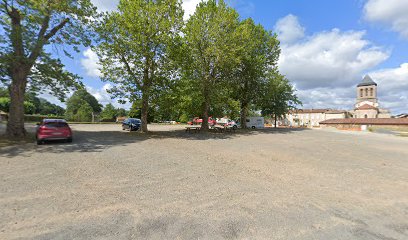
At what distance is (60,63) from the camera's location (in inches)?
567

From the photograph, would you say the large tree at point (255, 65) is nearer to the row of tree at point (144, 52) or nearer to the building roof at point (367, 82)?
the row of tree at point (144, 52)

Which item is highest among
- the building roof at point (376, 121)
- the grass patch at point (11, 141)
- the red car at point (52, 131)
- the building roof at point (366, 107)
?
the building roof at point (366, 107)

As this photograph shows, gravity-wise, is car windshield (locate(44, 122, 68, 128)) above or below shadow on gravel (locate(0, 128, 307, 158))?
above

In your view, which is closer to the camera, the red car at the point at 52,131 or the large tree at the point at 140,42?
the red car at the point at 52,131

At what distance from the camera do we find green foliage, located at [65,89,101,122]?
59.8 metres

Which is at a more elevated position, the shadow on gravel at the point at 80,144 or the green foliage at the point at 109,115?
the green foliage at the point at 109,115

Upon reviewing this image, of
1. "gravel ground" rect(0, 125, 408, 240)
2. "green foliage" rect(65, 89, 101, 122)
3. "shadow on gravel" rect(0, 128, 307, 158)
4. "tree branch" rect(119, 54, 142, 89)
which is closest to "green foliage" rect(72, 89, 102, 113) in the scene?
"green foliage" rect(65, 89, 101, 122)

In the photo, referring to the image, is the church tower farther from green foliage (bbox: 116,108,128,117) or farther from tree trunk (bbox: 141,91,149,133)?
green foliage (bbox: 116,108,128,117)

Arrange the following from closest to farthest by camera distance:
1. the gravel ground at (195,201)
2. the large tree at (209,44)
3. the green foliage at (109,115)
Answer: the gravel ground at (195,201) < the large tree at (209,44) < the green foliage at (109,115)

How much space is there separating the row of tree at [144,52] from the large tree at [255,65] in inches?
11.1

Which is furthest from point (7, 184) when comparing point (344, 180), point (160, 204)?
point (344, 180)

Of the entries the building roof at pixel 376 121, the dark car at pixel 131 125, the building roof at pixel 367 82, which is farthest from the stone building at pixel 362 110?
Result: the dark car at pixel 131 125

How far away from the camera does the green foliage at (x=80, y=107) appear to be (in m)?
59.8

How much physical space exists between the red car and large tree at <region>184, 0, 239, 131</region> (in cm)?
1207
